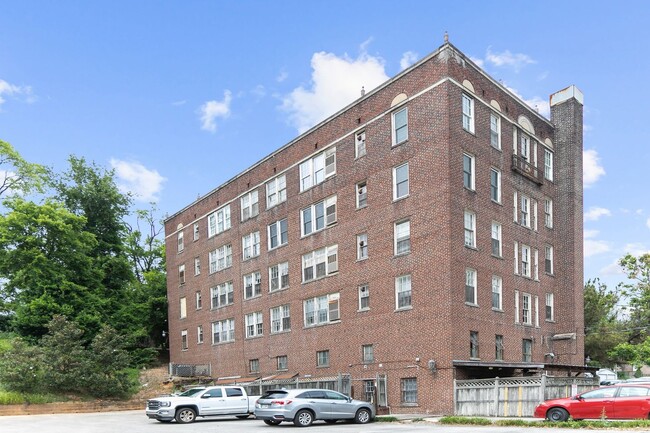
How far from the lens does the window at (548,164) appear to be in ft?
116

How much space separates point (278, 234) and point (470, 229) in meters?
13.8

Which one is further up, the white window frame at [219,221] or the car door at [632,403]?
the white window frame at [219,221]

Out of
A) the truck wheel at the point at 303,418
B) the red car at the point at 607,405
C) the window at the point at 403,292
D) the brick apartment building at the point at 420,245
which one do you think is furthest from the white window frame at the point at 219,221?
the red car at the point at 607,405

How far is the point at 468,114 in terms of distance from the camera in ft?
96.7

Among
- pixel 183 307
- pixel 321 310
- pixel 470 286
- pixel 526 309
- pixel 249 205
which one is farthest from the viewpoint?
pixel 183 307

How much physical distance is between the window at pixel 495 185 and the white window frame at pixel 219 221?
66.2 ft

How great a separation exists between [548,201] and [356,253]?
11.7 meters

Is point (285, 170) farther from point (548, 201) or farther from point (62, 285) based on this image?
point (62, 285)

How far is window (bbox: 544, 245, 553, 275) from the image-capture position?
1346 inches

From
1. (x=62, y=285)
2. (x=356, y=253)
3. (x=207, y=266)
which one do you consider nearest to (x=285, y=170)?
(x=356, y=253)

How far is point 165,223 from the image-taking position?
54.6 m

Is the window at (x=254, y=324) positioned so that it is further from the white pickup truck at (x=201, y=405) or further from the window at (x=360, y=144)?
the window at (x=360, y=144)

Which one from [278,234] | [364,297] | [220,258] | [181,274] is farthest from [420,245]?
[181,274]

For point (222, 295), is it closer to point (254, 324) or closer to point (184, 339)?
point (254, 324)
